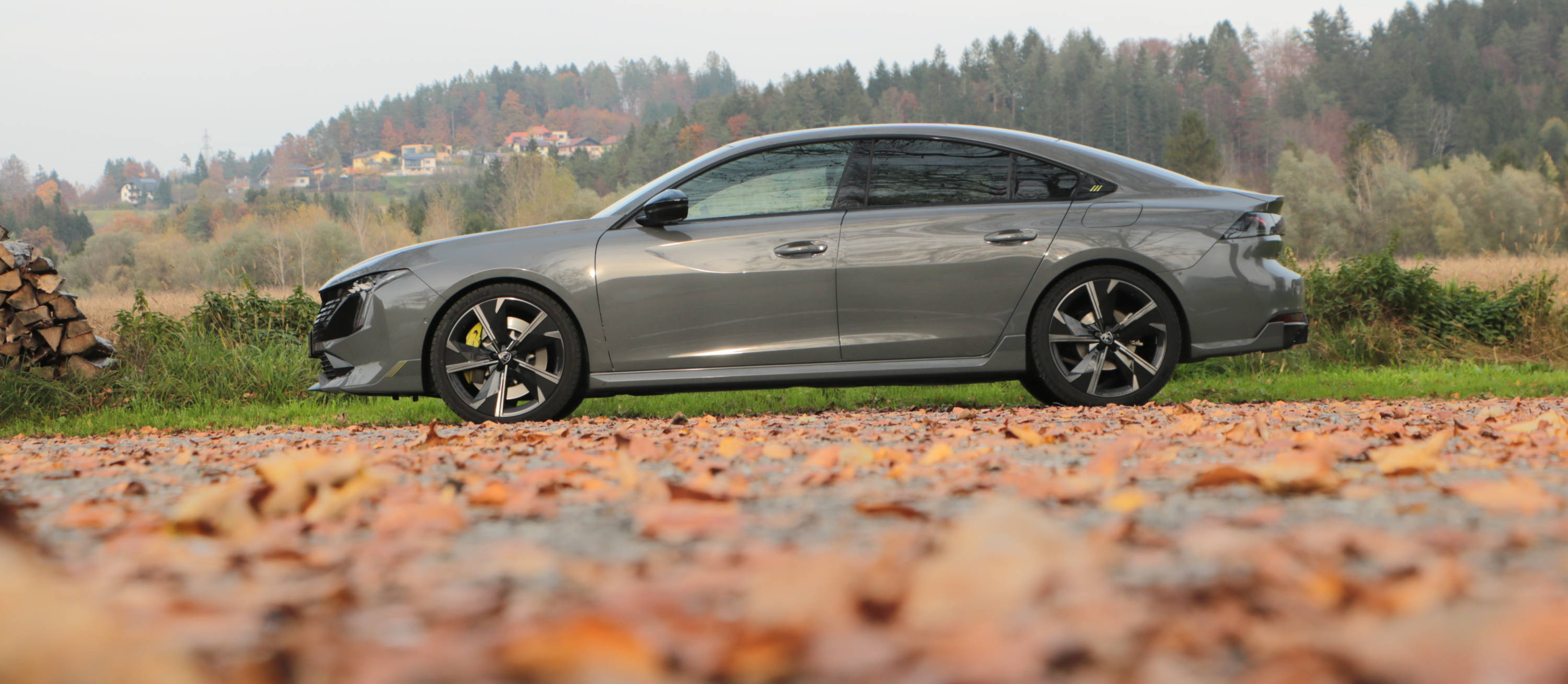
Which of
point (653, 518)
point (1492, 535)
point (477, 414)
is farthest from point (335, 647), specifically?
point (477, 414)

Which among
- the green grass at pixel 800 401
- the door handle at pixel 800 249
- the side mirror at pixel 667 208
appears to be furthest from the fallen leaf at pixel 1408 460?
the green grass at pixel 800 401

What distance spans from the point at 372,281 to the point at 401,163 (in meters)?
144

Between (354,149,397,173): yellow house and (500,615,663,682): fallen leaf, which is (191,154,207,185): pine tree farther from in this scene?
(500,615,663,682): fallen leaf

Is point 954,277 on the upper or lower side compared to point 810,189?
lower

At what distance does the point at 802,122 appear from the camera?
87.5m

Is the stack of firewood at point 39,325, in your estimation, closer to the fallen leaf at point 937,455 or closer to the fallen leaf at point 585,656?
the fallen leaf at point 937,455

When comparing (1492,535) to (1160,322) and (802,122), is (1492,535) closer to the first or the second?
(1160,322)

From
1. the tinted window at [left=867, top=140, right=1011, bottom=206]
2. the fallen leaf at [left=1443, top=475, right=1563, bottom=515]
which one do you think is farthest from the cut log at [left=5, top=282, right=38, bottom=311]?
the fallen leaf at [left=1443, top=475, right=1563, bottom=515]

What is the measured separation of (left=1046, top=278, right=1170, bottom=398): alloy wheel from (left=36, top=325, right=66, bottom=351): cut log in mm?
7707

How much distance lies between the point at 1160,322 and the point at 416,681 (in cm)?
465

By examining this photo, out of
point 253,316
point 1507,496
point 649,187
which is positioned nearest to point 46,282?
point 253,316

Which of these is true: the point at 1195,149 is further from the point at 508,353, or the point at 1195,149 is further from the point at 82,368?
the point at 508,353

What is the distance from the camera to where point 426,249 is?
4.93 m

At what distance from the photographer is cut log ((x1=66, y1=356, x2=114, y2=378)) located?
791 centimetres
